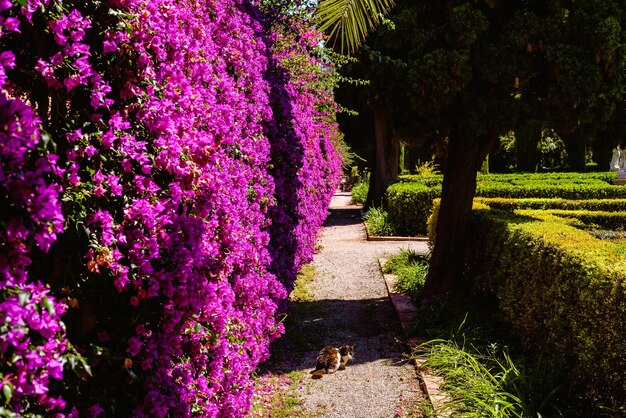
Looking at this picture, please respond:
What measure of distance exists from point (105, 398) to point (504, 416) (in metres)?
3.08

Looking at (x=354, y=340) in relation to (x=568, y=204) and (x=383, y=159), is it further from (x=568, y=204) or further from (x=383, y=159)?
(x=383, y=159)

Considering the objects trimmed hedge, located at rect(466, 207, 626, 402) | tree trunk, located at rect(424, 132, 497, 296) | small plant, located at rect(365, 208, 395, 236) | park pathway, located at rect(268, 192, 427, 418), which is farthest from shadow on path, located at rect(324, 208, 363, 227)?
trimmed hedge, located at rect(466, 207, 626, 402)

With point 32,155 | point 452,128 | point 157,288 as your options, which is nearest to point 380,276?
point 452,128

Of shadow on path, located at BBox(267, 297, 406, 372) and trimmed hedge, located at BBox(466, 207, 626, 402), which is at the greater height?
trimmed hedge, located at BBox(466, 207, 626, 402)

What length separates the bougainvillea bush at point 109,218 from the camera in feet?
5.16

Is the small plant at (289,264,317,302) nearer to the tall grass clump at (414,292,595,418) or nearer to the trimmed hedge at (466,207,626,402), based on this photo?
the tall grass clump at (414,292,595,418)

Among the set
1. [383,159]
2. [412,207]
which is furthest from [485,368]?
[383,159]

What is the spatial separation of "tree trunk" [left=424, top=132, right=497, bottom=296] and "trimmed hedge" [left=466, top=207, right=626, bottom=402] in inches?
28.1

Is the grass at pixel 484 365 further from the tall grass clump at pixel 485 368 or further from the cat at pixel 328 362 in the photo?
the cat at pixel 328 362

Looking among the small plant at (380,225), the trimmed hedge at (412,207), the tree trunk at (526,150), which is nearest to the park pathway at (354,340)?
the trimmed hedge at (412,207)

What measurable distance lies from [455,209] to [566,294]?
122 inches

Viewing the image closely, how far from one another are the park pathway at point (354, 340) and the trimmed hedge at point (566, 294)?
1.26 metres

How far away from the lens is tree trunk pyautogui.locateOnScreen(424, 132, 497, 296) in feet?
24.8

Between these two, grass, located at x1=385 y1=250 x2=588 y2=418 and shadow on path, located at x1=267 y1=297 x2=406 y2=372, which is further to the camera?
shadow on path, located at x1=267 y1=297 x2=406 y2=372
